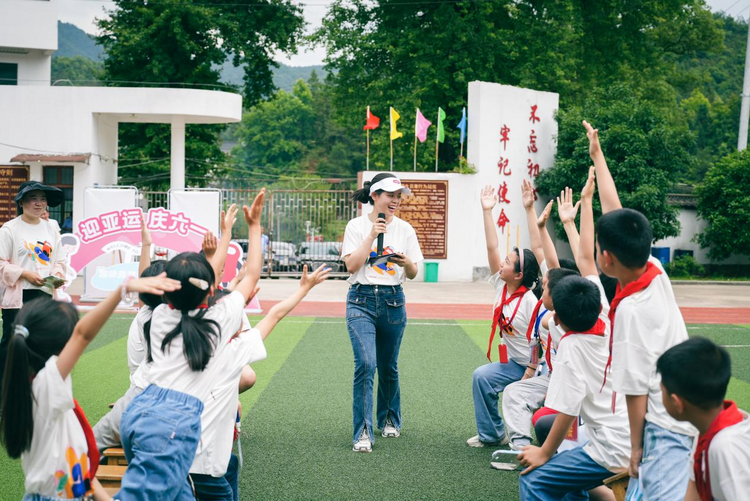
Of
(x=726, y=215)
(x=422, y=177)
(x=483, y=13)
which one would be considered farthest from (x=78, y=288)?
(x=726, y=215)

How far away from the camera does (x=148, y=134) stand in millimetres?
26938

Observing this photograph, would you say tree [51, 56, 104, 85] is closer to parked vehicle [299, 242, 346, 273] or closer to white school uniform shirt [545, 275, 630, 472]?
parked vehicle [299, 242, 346, 273]

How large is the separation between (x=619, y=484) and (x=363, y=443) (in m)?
2.31

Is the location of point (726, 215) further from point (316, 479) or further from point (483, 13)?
point (316, 479)

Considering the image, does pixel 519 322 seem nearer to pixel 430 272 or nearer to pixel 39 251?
pixel 39 251

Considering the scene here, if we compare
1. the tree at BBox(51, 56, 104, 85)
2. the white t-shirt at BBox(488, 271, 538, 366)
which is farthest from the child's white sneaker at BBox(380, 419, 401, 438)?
the tree at BBox(51, 56, 104, 85)

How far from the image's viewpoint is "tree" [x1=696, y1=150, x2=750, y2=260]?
72.9 feet

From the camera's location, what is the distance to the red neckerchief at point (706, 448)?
2643 mm

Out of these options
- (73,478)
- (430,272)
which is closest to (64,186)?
(430,272)

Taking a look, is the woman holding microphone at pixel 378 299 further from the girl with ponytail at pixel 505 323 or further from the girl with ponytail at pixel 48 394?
the girl with ponytail at pixel 48 394

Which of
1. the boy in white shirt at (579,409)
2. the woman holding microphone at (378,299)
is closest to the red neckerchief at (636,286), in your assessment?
the boy in white shirt at (579,409)

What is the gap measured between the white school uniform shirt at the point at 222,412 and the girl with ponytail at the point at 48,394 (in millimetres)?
564

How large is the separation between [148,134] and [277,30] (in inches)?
250

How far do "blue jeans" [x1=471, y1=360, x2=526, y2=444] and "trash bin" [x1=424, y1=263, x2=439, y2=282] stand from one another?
13.8 metres
